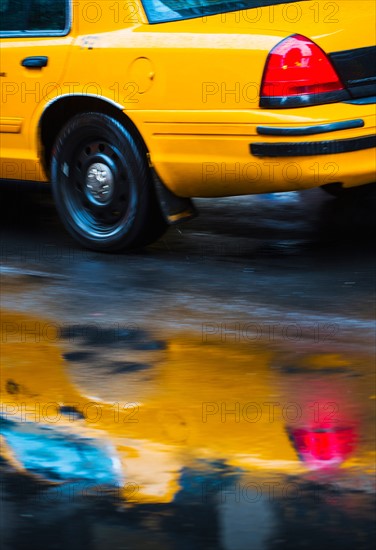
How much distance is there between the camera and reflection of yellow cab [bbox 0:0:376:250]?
19.3ft

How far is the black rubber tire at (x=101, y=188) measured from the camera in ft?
21.2

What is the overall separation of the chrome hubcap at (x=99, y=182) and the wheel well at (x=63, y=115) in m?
0.30

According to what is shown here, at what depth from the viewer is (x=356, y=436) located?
3.97 metres

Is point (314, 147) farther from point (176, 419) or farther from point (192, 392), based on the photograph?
point (176, 419)

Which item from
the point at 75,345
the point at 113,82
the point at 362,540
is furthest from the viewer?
the point at 113,82

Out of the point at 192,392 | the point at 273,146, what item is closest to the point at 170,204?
the point at 273,146

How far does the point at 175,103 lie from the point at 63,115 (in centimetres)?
88

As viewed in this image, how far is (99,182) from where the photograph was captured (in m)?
6.69

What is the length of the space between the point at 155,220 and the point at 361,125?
1.31 metres

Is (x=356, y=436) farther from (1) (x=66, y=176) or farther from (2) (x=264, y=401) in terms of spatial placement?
(1) (x=66, y=176)

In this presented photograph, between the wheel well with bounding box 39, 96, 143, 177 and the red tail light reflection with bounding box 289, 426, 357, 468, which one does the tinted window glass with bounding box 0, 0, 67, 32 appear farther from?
the red tail light reflection with bounding box 289, 426, 357, 468

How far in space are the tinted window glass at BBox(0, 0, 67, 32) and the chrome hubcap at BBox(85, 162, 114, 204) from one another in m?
0.76

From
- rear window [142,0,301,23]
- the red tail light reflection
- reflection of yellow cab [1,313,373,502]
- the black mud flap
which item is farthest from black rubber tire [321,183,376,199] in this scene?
the red tail light reflection

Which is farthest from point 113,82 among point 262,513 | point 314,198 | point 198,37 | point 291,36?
point 262,513
